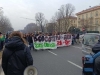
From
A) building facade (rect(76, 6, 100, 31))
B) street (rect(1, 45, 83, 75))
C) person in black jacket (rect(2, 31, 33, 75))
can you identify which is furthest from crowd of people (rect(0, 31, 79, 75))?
building facade (rect(76, 6, 100, 31))

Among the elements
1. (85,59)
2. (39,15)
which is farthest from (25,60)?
(39,15)

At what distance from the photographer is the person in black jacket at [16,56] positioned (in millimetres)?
3928

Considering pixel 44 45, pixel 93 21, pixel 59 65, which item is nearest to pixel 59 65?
pixel 59 65

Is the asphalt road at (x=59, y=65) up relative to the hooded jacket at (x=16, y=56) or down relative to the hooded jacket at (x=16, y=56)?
down

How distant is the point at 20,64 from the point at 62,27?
8993 centimetres

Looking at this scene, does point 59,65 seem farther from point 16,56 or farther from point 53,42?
point 53,42

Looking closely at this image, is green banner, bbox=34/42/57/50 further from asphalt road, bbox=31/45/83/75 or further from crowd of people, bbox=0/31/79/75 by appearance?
crowd of people, bbox=0/31/79/75

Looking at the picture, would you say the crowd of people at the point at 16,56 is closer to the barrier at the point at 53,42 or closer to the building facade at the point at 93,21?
the barrier at the point at 53,42

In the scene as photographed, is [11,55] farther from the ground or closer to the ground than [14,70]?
farther from the ground

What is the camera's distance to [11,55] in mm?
3986

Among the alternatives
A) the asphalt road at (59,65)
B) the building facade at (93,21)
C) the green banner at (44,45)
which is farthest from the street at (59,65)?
the building facade at (93,21)

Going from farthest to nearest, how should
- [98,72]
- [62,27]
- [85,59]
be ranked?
1. [62,27]
2. [85,59]
3. [98,72]

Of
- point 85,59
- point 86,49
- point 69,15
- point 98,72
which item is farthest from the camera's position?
point 69,15

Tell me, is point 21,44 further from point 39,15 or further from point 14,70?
point 39,15
